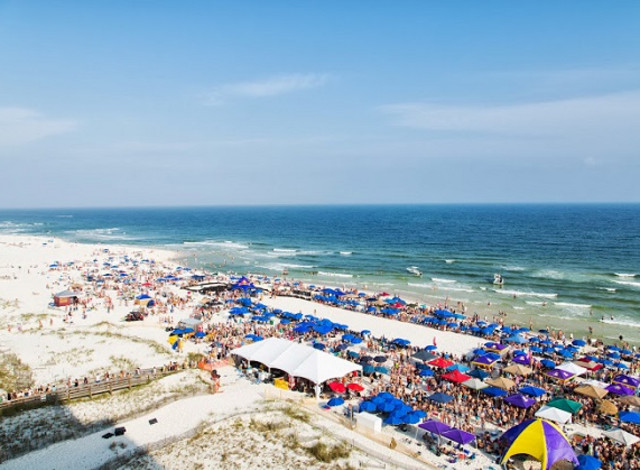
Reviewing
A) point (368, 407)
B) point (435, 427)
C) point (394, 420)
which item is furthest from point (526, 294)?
point (394, 420)

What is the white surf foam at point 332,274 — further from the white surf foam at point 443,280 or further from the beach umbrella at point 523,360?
the beach umbrella at point 523,360

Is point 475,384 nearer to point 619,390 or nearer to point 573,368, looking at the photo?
point 573,368

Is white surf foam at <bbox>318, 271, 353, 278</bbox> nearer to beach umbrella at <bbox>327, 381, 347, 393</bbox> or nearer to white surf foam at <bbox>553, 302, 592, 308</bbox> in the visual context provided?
white surf foam at <bbox>553, 302, 592, 308</bbox>

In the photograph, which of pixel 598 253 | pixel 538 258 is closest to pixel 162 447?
pixel 538 258

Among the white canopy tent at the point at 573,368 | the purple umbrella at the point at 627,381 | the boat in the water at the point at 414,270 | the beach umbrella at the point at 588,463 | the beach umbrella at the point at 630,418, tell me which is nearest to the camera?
the beach umbrella at the point at 588,463

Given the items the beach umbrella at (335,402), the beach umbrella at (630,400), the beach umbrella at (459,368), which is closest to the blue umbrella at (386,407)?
the beach umbrella at (335,402)

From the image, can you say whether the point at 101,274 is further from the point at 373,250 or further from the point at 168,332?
the point at 373,250
